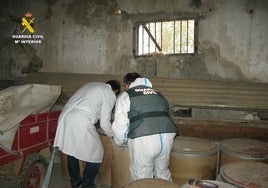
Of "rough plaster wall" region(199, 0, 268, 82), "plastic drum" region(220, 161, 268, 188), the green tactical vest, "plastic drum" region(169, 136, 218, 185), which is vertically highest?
"rough plaster wall" region(199, 0, 268, 82)

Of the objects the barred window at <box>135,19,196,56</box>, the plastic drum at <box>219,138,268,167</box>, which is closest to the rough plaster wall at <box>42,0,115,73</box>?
the barred window at <box>135,19,196,56</box>

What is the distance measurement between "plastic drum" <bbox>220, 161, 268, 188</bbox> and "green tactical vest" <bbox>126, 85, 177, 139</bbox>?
2.75 ft

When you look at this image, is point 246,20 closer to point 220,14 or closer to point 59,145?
point 220,14

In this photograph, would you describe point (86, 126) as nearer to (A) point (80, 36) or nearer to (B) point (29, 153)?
(B) point (29, 153)

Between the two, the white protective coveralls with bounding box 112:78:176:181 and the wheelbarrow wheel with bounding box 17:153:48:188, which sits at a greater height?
the white protective coveralls with bounding box 112:78:176:181

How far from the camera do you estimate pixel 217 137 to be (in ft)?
Result: 15.6

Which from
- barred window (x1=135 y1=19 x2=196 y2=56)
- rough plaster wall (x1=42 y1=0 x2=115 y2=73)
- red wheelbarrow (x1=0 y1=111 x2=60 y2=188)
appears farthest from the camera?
rough plaster wall (x1=42 y1=0 x2=115 y2=73)

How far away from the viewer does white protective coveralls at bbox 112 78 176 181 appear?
10.6 ft

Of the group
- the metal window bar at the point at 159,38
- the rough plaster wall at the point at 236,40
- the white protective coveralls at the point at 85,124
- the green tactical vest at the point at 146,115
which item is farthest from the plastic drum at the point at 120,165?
the metal window bar at the point at 159,38

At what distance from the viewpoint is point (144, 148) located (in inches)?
127

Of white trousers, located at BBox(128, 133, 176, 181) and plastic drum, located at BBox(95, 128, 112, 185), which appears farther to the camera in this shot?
plastic drum, located at BBox(95, 128, 112, 185)

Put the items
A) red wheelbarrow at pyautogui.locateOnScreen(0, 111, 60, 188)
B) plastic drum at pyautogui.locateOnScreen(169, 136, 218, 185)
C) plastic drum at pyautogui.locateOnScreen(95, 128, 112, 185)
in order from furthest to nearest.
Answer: plastic drum at pyautogui.locateOnScreen(95, 128, 112, 185) → red wheelbarrow at pyautogui.locateOnScreen(0, 111, 60, 188) → plastic drum at pyautogui.locateOnScreen(169, 136, 218, 185)

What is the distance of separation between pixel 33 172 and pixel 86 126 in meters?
1.24

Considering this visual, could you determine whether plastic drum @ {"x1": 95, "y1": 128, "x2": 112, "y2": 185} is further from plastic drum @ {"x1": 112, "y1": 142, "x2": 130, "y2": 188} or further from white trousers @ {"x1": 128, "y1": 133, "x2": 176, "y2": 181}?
white trousers @ {"x1": 128, "y1": 133, "x2": 176, "y2": 181}
